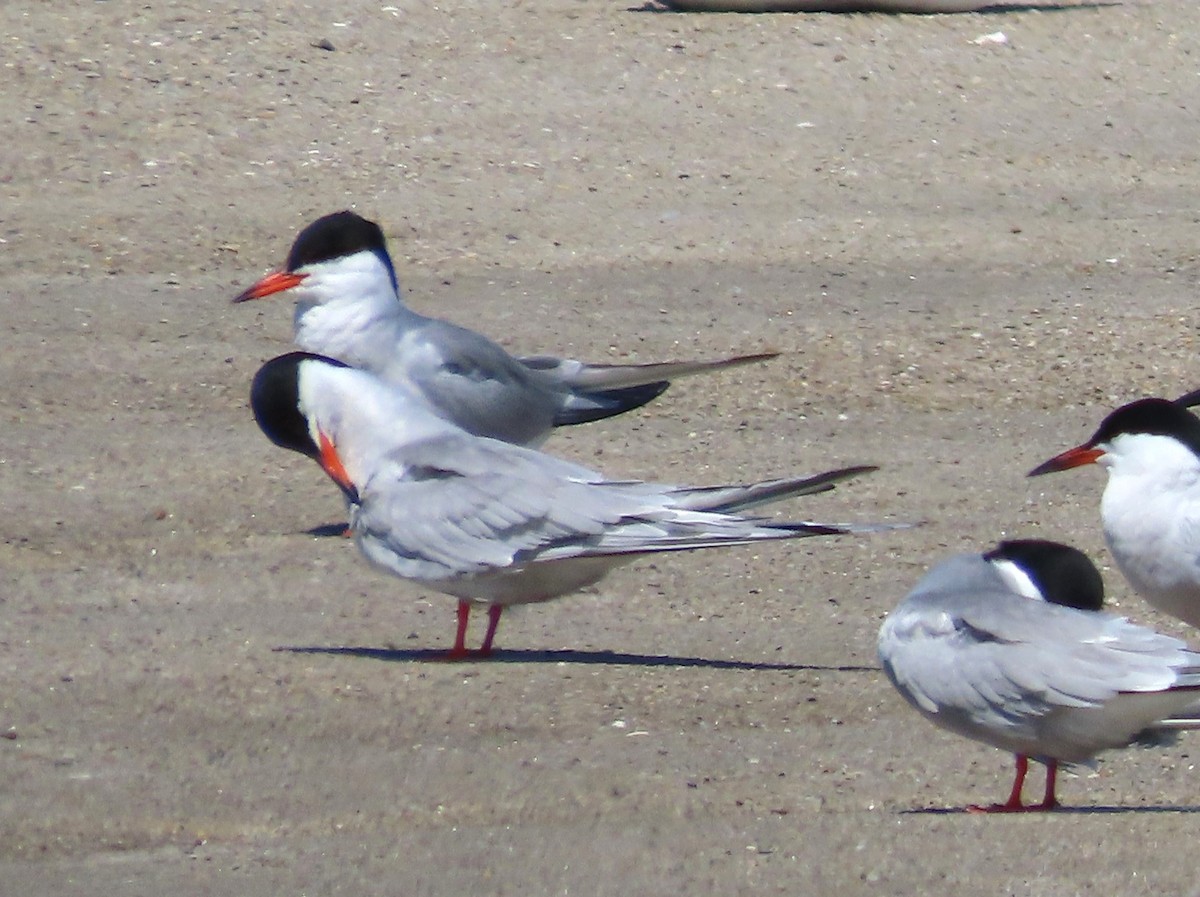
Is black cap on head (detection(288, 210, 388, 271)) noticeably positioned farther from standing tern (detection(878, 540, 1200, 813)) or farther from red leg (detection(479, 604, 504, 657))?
standing tern (detection(878, 540, 1200, 813))

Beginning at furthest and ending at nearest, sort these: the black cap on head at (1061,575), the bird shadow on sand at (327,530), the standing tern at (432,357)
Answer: the standing tern at (432,357), the bird shadow on sand at (327,530), the black cap on head at (1061,575)

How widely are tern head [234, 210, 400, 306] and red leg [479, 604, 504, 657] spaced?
1251 millimetres

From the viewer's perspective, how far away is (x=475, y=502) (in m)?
4.66

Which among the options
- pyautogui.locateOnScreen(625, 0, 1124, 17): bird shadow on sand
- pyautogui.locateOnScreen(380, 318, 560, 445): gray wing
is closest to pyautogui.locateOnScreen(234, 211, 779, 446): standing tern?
pyautogui.locateOnScreen(380, 318, 560, 445): gray wing

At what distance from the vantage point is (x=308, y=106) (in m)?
9.03

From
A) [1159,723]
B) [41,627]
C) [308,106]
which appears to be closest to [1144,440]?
[1159,723]

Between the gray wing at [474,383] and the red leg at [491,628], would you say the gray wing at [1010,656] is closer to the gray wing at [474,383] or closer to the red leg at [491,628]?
the red leg at [491,628]

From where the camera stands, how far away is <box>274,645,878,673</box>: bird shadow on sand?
457cm

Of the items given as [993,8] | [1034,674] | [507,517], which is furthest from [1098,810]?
[993,8]

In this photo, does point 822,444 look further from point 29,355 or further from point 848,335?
point 29,355

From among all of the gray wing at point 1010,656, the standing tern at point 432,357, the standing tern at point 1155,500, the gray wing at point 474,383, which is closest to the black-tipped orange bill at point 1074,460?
the standing tern at point 1155,500

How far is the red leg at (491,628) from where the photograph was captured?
15.3 feet

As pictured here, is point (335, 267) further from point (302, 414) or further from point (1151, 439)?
point (1151, 439)

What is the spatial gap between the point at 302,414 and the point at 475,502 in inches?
17.6
